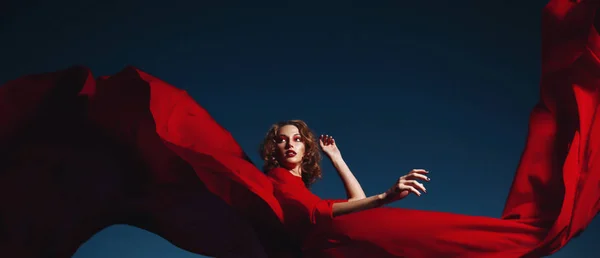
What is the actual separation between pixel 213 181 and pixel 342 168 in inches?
26.5

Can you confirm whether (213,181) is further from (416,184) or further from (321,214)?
(416,184)

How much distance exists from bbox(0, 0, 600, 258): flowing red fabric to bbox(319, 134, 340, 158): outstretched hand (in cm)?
23

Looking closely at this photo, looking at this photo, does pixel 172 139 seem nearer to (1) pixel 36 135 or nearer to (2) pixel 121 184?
(2) pixel 121 184

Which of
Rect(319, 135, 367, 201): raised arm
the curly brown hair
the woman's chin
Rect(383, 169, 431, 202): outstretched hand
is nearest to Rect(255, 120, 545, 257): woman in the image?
Rect(383, 169, 431, 202): outstretched hand

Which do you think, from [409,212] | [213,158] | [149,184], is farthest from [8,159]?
[409,212]

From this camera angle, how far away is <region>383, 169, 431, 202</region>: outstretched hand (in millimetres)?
1870

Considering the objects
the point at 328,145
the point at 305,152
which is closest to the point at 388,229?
the point at 328,145

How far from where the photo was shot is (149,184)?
2229 mm

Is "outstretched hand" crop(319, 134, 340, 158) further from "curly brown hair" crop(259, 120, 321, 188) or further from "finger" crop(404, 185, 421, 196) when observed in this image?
"finger" crop(404, 185, 421, 196)

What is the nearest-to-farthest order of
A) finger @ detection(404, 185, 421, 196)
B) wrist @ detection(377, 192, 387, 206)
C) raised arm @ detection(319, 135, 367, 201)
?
finger @ detection(404, 185, 421, 196), wrist @ detection(377, 192, 387, 206), raised arm @ detection(319, 135, 367, 201)

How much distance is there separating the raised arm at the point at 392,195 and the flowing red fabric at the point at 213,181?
2.0 inches

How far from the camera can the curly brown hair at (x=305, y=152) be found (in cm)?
263

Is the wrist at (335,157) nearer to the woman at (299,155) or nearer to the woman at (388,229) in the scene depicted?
the woman at (299,155)

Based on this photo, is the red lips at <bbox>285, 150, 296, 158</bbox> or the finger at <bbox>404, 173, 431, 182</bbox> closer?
the finger at <bbox>404, 173, 431, 182</bbox>
